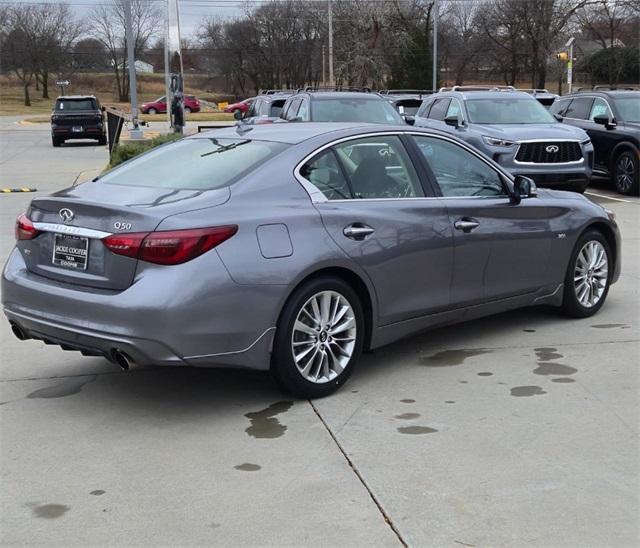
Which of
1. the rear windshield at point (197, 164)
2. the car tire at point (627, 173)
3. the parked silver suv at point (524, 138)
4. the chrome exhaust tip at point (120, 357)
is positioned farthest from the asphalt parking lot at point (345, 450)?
the car tire at point (627, 173)

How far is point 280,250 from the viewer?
181 inches

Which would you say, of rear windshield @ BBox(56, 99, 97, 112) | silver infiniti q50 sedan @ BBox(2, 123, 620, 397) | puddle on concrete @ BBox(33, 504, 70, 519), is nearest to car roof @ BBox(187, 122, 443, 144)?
silver infiniti q50 sedan @ BBox(2, 123, 620, 397)

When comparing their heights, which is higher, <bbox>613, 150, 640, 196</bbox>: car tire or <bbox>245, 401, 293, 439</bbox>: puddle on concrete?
<bbox>613, 150, 640, 196</bbox>: car tire

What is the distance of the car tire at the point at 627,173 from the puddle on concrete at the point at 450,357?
10.1m

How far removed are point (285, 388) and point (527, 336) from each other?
2288mm

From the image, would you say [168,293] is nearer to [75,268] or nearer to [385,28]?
[75,268]

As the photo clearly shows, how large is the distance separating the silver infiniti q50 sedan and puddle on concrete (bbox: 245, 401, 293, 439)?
0.15 meters

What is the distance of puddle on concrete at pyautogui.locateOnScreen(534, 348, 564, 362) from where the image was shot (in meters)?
5.71

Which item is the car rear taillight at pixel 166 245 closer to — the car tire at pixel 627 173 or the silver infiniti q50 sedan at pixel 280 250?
the silver infiniti q50 sedan at pixel 280 250

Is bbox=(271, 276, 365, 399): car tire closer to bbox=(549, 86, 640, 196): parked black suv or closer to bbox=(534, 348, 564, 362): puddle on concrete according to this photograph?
bbox=(534, 348, 564, 362): puddle on concrete

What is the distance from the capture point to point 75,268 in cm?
460

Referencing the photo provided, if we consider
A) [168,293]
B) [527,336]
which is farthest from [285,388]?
[527,336]

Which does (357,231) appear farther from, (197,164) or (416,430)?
(416,430)

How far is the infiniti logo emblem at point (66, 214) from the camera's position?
15.2ft
